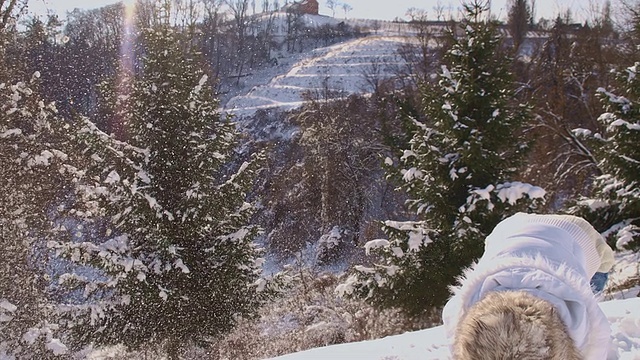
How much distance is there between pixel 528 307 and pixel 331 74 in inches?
1652

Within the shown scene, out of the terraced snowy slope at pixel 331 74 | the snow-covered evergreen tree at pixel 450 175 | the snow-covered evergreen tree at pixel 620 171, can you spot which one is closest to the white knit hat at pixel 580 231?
the snow-covered evergreen tree at pixel 450 175

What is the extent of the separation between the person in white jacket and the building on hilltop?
244ft

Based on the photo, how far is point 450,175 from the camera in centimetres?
919

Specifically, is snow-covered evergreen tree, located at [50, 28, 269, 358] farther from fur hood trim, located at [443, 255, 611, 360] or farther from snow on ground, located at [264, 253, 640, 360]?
fur hood trim, located at [443, 255, 611, 360]

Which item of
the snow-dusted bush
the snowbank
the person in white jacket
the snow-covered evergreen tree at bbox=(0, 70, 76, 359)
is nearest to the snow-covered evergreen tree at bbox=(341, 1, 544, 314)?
the snow-dusted bush

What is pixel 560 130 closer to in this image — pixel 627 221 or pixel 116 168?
pixel 627 221

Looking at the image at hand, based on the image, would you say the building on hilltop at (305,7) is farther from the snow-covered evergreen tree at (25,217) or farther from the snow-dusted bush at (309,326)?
the snow-covered evergreen tree at (25,217)

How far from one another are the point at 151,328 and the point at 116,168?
3141mm

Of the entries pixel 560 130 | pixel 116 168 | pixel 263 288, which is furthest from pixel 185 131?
pixel 560 130

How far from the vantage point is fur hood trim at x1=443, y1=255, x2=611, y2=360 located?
6.48 ft

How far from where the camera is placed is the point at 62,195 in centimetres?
1202

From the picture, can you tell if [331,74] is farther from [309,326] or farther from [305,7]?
[305,7]

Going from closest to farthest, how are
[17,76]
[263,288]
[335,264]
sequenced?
1. [263,288]
2. [17,76]
3. [335,264]

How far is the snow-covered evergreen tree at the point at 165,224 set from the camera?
9180 mm
